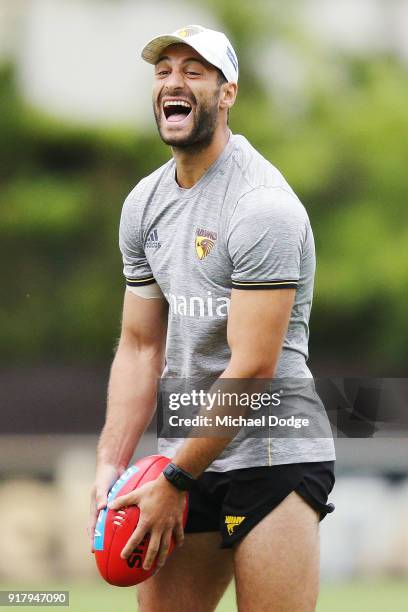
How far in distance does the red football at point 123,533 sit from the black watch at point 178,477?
189 mm

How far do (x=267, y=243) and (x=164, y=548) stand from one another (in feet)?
3.42

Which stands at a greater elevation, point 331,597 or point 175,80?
point 175,80

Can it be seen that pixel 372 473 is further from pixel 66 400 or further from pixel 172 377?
pixel 172 377

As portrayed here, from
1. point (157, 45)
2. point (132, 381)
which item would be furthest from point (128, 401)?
point (157, 45)

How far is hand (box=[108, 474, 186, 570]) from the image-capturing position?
426 cm

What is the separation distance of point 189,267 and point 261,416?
1.78 feet

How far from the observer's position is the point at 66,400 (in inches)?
540

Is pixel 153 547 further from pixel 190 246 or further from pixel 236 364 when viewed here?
pixel 190 246

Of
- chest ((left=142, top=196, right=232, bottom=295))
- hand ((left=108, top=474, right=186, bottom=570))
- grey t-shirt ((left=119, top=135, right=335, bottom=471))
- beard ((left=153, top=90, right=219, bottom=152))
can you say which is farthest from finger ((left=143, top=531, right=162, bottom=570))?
beard ((left=153, top=90, right=219, bottom=152))

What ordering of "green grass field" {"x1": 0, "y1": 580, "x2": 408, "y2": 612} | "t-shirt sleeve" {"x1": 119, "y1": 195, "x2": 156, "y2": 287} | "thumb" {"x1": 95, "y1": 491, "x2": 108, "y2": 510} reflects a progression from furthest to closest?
"green grass field" {"x1": 0, "y1": 580, "x2": 408, "y2": 612} < "t-shirt sleeve" {"x1": 119, "y1": 195, "x2": 156, "y2": 287} < "thumb" {"x1": 95, "y1": 491, "x2": 108, "y2": 510}

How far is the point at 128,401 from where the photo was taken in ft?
15.8

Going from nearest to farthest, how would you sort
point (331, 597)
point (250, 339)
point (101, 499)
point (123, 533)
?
1. point (250, 339)
2. point (123, 533)
3. point (101, 499)
4. point (331, 597)

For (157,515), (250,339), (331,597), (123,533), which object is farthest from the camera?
(331,597)

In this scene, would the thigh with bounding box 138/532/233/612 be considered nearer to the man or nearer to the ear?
the man
